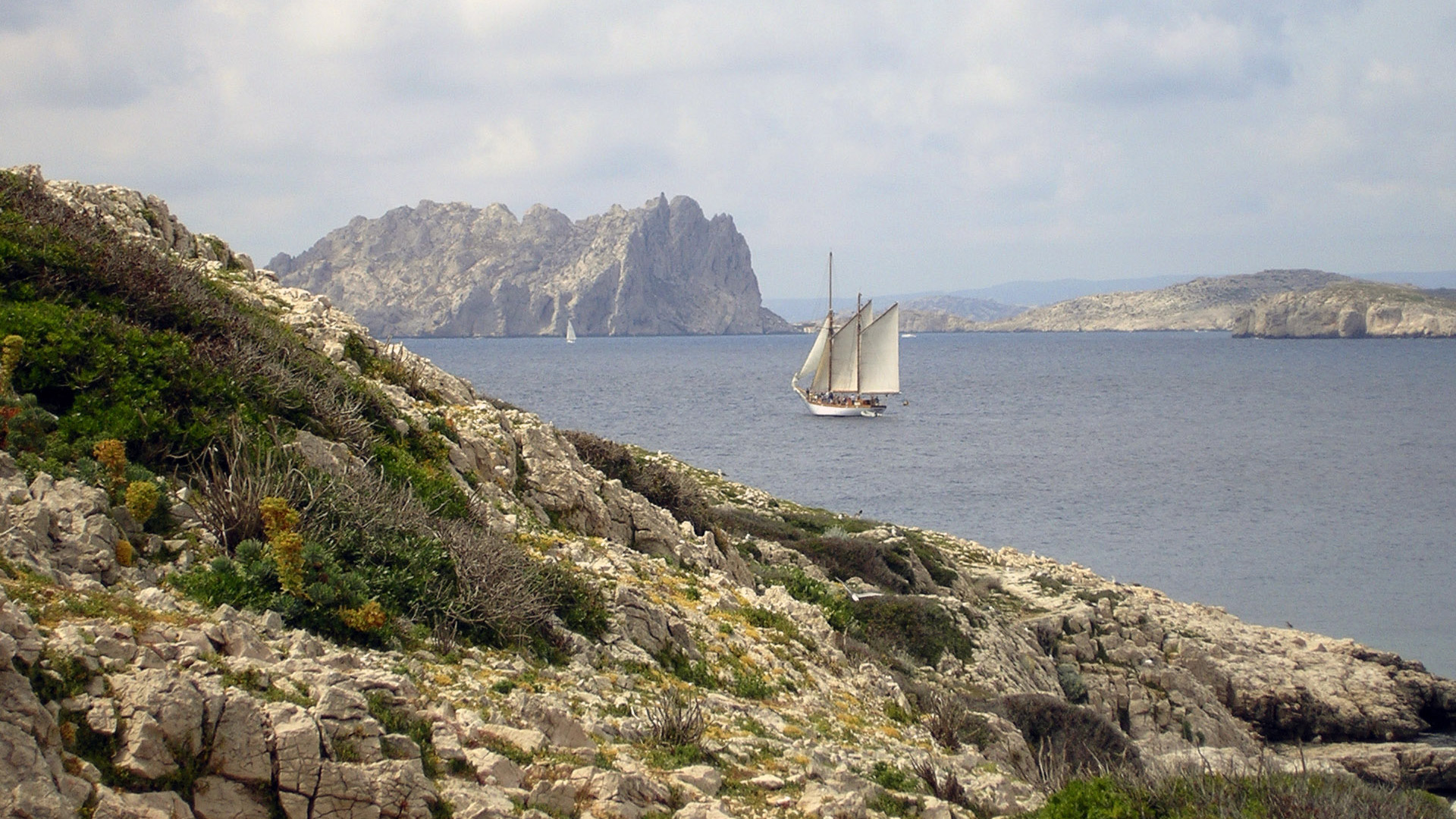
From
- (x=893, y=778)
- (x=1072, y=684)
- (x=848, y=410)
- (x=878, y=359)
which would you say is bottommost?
(x=1072, y=684)

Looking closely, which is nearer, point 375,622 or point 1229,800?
point 1229,800

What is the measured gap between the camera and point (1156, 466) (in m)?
51.8

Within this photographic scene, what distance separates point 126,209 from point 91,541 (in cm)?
1007

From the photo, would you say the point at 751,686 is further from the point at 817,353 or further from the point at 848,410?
the point at 817,353

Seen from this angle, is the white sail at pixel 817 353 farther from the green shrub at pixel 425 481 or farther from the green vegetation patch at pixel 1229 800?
the green vegetation patch at pixel 1229 800

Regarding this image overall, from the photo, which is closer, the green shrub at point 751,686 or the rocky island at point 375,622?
the rocky island at point 375,622

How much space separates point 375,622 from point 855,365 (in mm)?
Result: 72422

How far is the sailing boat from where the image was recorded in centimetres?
7519

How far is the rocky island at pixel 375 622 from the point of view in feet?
17.2

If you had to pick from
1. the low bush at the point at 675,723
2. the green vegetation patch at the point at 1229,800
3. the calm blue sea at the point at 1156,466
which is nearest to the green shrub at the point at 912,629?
the low bush at the point at 675,723

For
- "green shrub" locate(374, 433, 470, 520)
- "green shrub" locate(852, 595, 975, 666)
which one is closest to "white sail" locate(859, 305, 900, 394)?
"green shrub" locate(852, 595, 975, 666)

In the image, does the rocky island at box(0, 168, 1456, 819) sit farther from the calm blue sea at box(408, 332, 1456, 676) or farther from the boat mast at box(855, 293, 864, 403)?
the boat mast at box(855, 293, 864, 403)

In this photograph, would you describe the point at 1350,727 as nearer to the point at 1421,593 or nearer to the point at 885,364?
the point at 1421,593

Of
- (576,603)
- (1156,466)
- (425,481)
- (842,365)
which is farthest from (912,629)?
(842,365)
